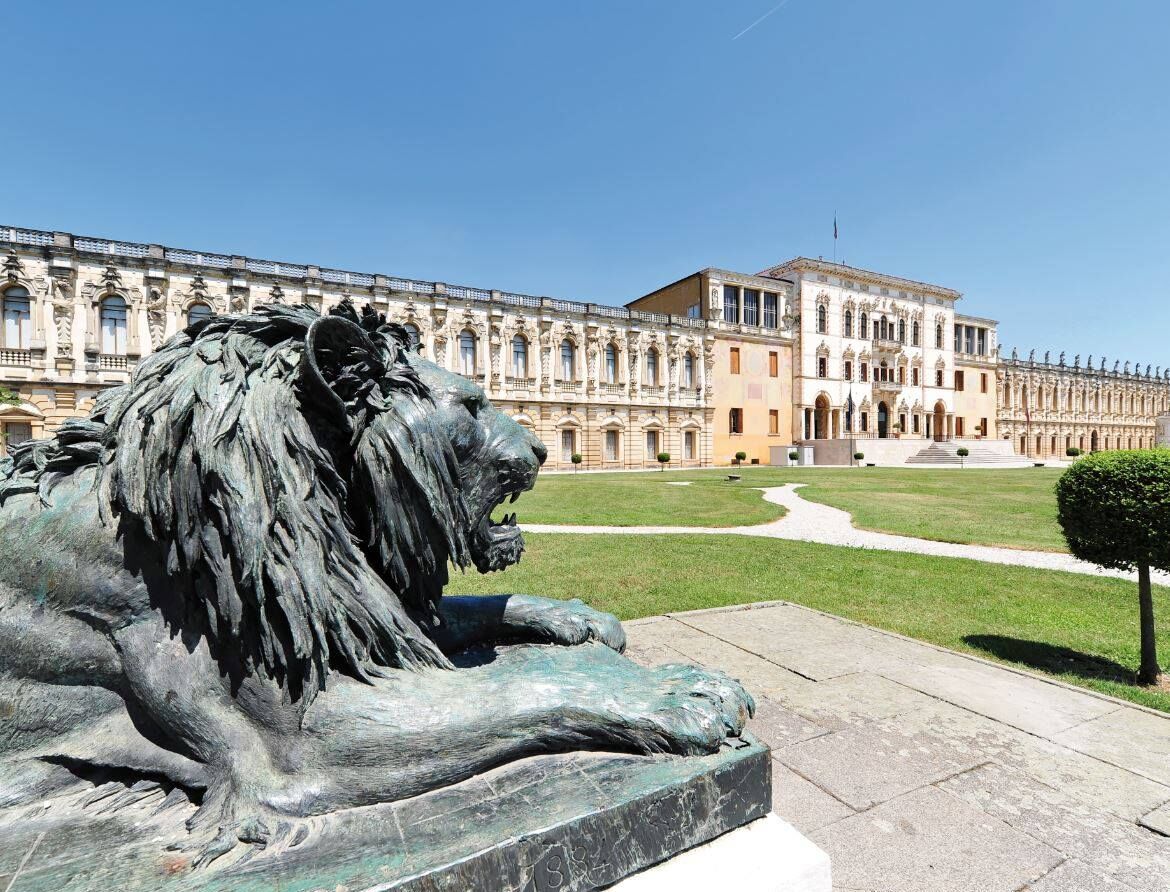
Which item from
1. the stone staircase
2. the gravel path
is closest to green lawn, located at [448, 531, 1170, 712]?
the gravel path

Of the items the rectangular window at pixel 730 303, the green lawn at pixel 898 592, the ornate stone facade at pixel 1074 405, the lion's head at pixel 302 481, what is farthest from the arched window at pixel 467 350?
the ornate stone facade at pixel 1074 405

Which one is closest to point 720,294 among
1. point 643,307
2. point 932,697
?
point 643,307

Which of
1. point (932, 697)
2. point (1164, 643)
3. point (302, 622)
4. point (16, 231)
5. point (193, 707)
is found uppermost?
point (16, 231)

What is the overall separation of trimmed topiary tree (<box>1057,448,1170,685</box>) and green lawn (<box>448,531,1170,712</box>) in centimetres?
66

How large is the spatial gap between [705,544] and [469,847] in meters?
9.01

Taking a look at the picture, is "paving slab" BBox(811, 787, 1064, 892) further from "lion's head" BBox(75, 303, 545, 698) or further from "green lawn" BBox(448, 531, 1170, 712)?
"green lawn" BBox(448, 531, 1170, 712)

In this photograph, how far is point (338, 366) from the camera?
139 cm

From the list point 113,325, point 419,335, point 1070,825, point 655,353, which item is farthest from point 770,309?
point 1070,825

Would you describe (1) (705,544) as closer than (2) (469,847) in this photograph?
No

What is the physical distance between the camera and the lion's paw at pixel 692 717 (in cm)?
139

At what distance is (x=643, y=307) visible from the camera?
48062mm

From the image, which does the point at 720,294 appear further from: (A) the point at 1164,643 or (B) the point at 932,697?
(B) the point at 932,697

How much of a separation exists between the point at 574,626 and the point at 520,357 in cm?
3378

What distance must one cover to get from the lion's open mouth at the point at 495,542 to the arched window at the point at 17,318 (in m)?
32.9
